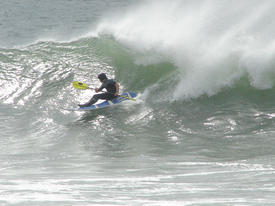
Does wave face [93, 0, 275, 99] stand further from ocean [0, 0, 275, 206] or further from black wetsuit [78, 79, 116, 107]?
black wetsuit [78, 79, 116, 107]

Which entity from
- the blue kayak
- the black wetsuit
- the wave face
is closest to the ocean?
the wave face

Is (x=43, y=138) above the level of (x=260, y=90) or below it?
below

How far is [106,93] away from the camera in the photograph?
13398 mm

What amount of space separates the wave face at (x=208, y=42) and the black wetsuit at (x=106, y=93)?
2013 millimetres

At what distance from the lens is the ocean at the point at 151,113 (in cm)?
639

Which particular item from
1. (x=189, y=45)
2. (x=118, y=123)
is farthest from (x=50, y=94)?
(x=189, y=45)

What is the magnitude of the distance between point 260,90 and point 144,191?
716cm

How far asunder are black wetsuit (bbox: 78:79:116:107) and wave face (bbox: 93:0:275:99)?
6.61ft

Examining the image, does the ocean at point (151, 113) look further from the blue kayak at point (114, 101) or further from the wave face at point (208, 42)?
the blue kayak at point (114, 101)

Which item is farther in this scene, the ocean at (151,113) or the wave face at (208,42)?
the wave face at (208,42)

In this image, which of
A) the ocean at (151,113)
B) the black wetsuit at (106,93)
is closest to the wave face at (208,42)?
the ocean at (151,113)

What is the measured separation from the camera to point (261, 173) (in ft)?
23.0

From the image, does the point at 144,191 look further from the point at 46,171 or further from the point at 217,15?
the point at 217,15

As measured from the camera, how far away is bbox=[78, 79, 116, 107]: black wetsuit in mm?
13180
